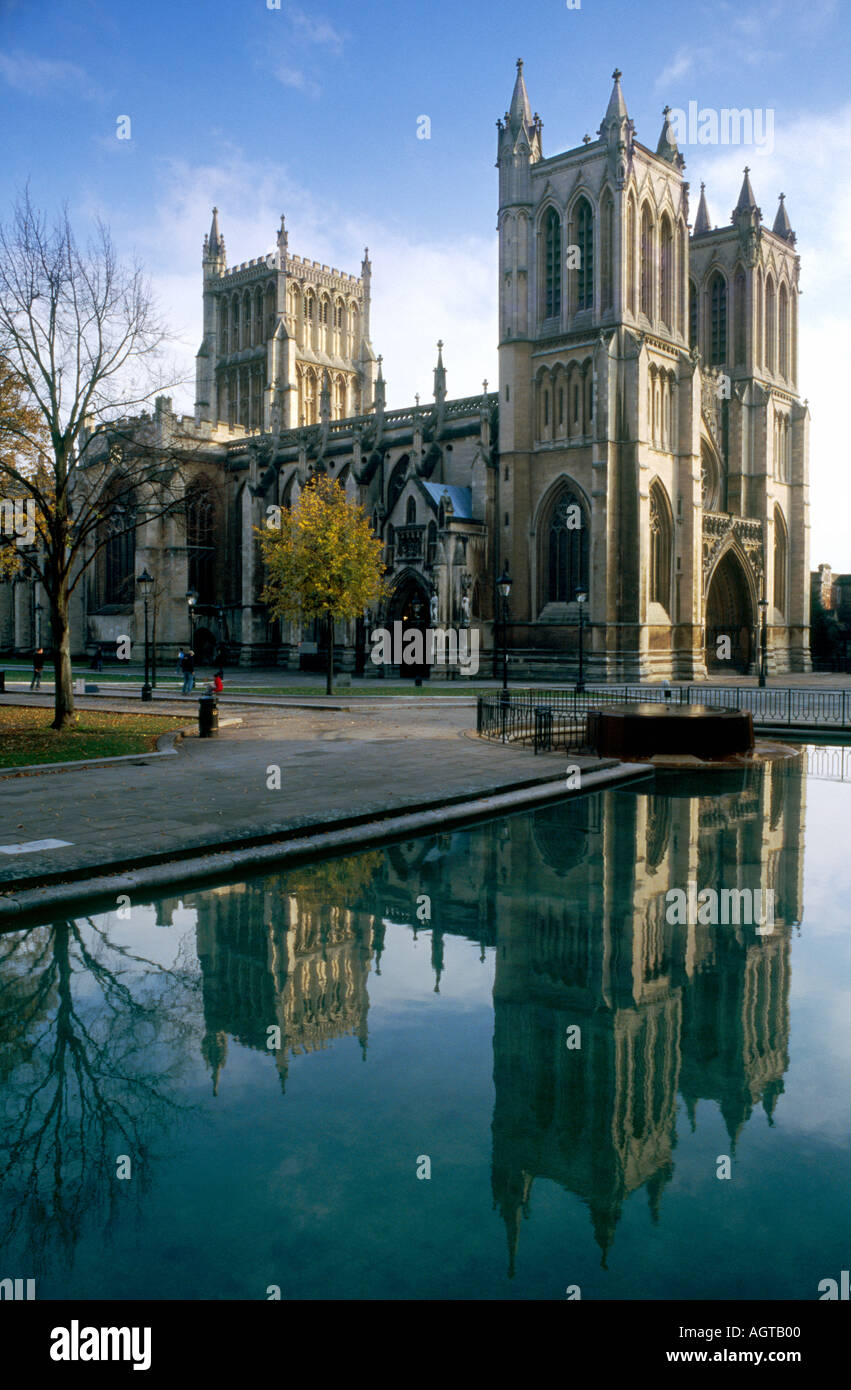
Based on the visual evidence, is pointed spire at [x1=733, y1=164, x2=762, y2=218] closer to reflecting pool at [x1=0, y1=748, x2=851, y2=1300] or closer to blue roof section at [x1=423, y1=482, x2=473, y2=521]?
blue roof section at [x1=423, y1=482, x2=473, y2=521]

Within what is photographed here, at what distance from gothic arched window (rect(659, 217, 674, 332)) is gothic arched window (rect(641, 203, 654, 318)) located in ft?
4.20

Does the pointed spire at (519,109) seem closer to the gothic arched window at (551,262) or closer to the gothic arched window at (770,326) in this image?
the gothic arched window at (551,262)

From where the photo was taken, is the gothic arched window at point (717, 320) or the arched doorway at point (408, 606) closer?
the arched doorway at point (408, 606)

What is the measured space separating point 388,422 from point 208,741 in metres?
39.4

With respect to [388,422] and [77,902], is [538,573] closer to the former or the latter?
[388,422]

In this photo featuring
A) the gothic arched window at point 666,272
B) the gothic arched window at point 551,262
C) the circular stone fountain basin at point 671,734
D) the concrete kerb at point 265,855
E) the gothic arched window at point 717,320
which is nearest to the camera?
the concrete kerb at point 265,855

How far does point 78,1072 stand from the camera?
16.4 ft

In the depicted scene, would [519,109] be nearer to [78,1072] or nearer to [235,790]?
[235,790]

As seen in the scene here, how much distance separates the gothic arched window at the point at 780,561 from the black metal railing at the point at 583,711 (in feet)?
78.9

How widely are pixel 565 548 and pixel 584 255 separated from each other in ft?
43.7

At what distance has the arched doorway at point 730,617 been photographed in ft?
169

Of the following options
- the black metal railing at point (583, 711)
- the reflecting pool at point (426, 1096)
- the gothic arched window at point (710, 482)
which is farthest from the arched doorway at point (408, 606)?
the reflecting pool at point (426, 1096)

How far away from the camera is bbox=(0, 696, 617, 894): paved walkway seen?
9.30 meters

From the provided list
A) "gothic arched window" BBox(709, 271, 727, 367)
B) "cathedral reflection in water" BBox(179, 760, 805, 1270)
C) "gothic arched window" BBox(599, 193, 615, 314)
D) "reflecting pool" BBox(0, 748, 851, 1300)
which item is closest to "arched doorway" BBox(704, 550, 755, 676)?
"gothic arched window" BBox(709, 271, 727, 367)
